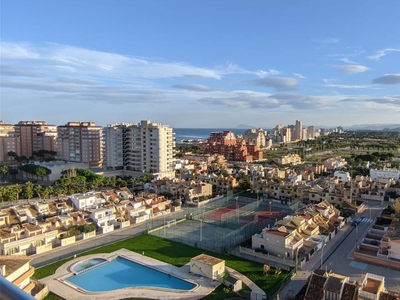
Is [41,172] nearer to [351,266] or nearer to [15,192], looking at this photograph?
[15,192]

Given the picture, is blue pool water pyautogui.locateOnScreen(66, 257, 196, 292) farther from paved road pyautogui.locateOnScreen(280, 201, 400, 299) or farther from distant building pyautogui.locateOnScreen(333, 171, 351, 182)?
distant building pyautogui.locateOnScreen(333, 171, 351, 182)

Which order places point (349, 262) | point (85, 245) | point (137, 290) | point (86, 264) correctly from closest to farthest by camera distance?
point (137, 290) → point (86, 264) → point (349, 262) → point (85, 245)

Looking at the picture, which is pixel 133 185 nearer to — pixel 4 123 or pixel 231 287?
pixel 231 287

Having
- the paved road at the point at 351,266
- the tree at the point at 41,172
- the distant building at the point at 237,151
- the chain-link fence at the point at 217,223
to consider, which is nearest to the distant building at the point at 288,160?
the distant building at the point at 237,151

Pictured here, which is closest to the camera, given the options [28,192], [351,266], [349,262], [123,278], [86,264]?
[123,278]

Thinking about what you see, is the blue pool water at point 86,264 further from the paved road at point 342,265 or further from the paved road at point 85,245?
the paved road at point 342,265

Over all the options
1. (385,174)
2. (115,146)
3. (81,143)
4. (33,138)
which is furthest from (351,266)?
(33,138)
